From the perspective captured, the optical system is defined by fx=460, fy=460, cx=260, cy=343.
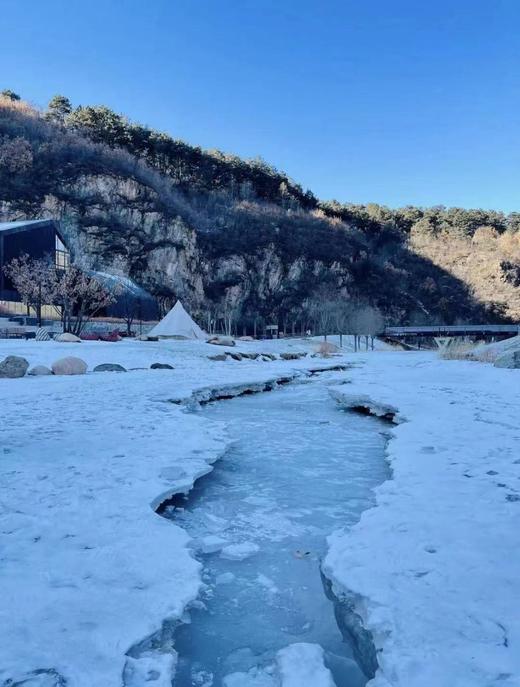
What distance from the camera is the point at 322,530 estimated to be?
3340mm

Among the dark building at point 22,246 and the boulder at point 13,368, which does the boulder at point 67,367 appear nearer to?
the boulder at point 13,368

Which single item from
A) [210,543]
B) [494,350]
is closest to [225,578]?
[210,543]

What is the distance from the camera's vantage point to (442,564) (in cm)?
251

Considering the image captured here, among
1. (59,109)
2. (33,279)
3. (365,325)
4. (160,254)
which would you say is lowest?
(365,325)

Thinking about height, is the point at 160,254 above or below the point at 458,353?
above

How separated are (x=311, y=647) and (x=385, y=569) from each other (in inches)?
27.3

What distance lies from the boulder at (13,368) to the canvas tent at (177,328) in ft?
67.4

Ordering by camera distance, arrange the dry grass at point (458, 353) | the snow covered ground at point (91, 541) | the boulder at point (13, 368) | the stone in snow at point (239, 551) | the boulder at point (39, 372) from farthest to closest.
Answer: the dry grass at point (458, 353) < the boulder at point (39, 372) < the boulder at point (13, 368) < the stone in snow at point (239, 551) < the snow covered ground at point (91, 541)

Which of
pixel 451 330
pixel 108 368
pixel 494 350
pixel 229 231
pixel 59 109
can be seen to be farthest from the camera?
pixel 59 109

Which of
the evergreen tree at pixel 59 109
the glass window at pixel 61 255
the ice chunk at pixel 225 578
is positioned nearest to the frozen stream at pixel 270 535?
the ice chunk at pixel 225 578

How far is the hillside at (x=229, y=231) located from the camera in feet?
176

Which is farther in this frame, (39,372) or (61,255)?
(61,255)

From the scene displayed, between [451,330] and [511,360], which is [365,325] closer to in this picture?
[451,330]

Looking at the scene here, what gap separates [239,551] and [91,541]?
93 centimetres
